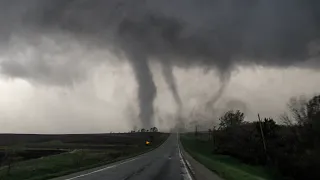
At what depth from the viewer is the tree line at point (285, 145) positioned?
59500 millimetres

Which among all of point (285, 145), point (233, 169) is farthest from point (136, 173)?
point (285, 145)

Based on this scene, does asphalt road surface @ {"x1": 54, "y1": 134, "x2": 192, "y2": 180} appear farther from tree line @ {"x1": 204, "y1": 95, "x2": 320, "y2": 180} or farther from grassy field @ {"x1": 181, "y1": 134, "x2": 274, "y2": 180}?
tree line @ {"x1": 204, "y1": 95, "x2": 320, "y2": 180}

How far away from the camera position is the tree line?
59500 mm

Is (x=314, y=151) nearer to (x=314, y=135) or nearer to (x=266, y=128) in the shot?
(x=314, y=135)

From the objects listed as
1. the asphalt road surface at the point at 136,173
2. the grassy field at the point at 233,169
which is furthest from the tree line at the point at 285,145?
the asphalt road surface at the point at 136,173

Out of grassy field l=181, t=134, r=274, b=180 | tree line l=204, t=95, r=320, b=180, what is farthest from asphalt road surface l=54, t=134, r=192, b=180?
tree line l=204, t=95, r=320, b=180

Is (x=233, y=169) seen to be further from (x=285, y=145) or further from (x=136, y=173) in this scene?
(x=285, y=145)

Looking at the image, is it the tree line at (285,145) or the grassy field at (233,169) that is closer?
the grassy field at (233,169)

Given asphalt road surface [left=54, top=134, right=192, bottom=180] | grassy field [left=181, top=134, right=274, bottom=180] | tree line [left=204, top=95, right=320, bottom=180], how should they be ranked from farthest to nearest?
tree line [left=204, top=95, right=320, bottom=180] → grassy field [left=181, top=134, right=274, bottom=180] → asphalt road surface [left=54, top=134, right=192, bottom=180]

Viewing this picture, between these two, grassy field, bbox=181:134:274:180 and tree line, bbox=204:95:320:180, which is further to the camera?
tree line, bbox=204:95:320:180

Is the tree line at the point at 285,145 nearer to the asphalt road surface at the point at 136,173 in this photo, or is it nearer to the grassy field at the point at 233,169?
the grassy field at the point at 233,169

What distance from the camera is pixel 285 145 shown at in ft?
262

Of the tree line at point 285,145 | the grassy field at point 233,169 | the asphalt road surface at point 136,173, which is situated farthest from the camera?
the tree line at point 285,145

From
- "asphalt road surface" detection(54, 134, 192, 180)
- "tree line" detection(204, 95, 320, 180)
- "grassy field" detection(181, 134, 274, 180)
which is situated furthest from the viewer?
"tree line" detection(204, 95, 320, 180)
